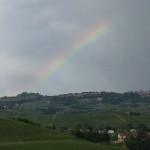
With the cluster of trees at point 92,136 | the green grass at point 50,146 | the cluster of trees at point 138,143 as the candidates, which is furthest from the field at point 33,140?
the cluster of trees at point 138,143

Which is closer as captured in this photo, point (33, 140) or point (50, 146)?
point (50, 146)

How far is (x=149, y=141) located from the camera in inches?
4033

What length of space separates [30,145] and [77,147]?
6319 mm

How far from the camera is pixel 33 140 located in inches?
2596

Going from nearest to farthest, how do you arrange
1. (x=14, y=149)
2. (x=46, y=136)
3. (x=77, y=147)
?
(x=14, y=149), (x=77, y=147), (x=46, y=136)

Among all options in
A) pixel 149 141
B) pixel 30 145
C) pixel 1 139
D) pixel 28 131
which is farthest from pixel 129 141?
pixel 30 145

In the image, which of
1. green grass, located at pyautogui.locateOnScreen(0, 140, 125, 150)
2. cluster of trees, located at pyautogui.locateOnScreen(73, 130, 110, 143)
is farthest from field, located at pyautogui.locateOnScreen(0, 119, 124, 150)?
cluster of trees, located at pyautogui.locateOnScreen(73, 130, 110, 143)

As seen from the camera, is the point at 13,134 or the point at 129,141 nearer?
the point at 13,134

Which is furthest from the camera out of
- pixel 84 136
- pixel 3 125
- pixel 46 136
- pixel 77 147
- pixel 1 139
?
pixel 84 136

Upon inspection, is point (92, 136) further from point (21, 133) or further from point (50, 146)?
point (50, 146)

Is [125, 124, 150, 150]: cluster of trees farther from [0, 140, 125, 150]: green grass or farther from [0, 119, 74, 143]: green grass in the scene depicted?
[0, 140, 125, 150]: green grass

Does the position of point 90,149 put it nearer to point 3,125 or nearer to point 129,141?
point 3,125

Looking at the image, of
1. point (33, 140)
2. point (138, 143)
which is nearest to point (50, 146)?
point (33, 140)

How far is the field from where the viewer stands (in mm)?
54219
